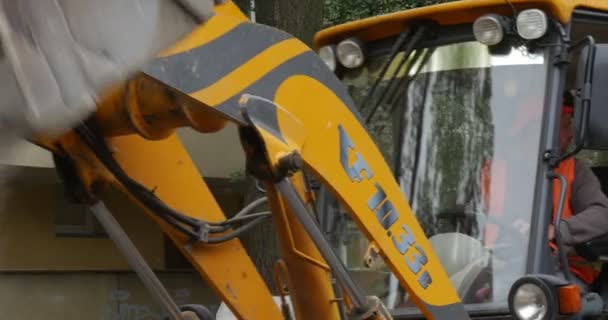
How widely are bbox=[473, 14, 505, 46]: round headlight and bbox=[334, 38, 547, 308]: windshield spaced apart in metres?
0.06

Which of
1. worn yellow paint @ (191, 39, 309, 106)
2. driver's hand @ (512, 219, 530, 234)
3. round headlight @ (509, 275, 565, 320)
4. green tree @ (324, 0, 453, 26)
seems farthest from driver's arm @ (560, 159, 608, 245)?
green tree @ (324, 0, 453, 26)

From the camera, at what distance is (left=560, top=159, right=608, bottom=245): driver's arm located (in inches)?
188

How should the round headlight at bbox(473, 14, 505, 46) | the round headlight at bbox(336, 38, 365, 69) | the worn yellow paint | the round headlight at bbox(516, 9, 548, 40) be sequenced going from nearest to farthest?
the worn yellow paint
the round headlight at bbox(516, 9, 548, 40)
the round headlight at bbox(473, 14, 505, 46)
the round headlight at bbox(336, 38, 365, 69)

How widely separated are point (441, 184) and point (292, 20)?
14.5 feet

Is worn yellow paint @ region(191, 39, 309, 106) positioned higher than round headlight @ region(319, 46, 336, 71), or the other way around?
worn yellow paint @ region(191, 39, 309, 106)

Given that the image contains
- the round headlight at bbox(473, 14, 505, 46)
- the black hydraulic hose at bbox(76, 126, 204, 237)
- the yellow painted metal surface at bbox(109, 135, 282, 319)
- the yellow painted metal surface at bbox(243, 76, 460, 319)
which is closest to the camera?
the yellow painted metal surface at bbox(243, 76, 460, 319)

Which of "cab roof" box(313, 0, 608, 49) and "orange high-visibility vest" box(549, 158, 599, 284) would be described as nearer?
"cab roof" box(313, 0, 608, 49)

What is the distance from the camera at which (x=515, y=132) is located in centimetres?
478

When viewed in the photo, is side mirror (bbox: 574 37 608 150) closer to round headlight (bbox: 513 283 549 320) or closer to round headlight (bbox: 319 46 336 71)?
round headlight (bbox: 513 283 549 320)

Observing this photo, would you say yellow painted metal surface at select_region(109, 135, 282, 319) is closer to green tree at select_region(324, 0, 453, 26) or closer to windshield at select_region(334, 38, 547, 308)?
windshield at select_region(334, 38, 547, 308)

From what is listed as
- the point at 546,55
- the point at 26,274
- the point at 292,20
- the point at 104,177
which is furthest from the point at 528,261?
the point at 26,274

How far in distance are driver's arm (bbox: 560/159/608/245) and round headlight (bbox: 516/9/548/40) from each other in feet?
2.10

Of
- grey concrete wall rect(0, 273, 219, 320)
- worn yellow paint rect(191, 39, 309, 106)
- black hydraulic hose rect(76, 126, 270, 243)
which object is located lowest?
grey concrete wall rect(0, 273, 219, 320)

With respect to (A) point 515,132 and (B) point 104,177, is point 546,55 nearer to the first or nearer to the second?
(A) point 515,132
